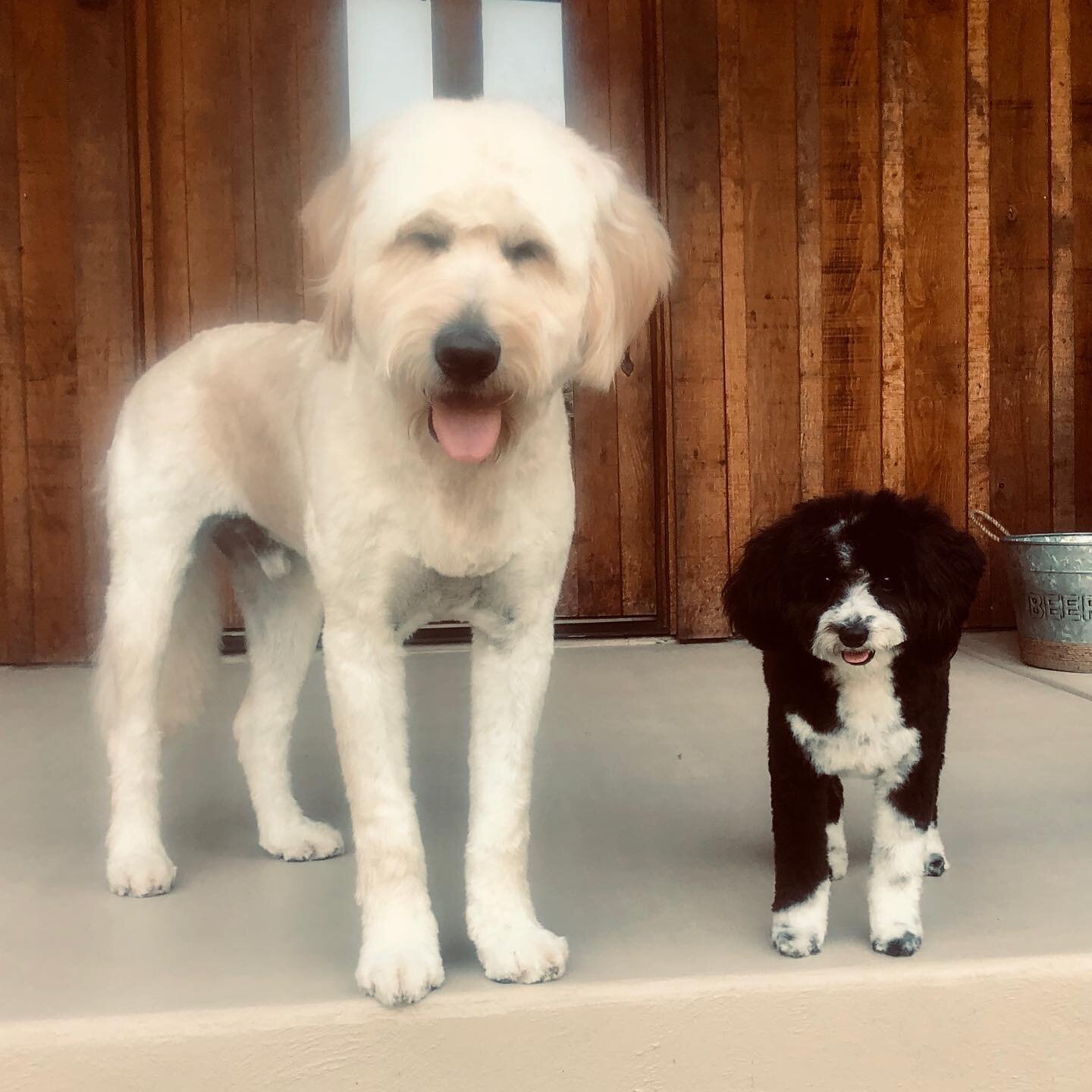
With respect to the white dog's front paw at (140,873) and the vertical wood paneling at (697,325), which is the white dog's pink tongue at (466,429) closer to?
the white dog's front paw at (140,873)

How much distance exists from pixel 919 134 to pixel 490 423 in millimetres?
3546

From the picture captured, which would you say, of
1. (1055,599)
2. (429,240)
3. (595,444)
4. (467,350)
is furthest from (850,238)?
(467,350)

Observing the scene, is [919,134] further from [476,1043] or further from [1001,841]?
[476,1043]

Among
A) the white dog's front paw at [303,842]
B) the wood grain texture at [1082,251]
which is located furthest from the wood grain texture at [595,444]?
the white dog's front paw at [303,842]

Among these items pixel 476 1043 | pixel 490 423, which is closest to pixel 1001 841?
pixel 476 1043

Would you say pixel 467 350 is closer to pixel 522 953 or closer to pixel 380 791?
pixel 380 791

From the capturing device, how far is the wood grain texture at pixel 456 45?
4.18 metres

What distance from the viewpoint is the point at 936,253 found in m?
4.41

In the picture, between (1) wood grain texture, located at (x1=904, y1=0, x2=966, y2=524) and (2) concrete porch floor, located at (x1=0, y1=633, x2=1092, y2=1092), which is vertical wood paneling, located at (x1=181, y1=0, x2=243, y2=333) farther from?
(1) wood grain texture, located at (x1=904, y1=0, x2=966, y2=524)

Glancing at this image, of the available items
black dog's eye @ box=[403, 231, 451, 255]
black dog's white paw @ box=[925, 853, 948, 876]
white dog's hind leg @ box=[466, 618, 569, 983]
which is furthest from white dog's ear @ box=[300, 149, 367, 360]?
black dog's white paw @ box=[925, 853, 948, 876]

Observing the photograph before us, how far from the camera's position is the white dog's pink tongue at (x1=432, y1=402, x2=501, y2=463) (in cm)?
147

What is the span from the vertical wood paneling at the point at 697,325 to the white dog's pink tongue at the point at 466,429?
290 cm

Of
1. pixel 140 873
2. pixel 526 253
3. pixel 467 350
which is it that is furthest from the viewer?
pixel 140 873

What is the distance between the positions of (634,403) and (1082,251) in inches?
73.4
